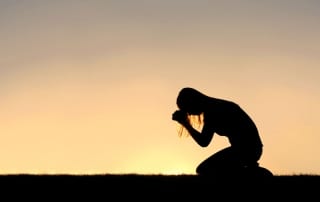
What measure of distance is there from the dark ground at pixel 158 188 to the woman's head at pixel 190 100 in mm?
1106

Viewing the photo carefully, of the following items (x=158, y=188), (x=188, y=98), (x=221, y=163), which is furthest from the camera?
(x=221, y=163)

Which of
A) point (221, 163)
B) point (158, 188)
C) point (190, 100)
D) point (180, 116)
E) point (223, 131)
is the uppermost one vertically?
point (190, 100)

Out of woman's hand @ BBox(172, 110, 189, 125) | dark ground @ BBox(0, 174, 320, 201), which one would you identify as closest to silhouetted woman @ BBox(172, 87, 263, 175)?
woman's hand @ BBox(172, 110, 189, 125)

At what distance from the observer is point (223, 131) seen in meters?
10.3

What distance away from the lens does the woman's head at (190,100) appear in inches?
385

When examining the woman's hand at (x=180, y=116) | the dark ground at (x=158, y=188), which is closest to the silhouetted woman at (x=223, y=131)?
the woman's hand at (x=180, y=116)

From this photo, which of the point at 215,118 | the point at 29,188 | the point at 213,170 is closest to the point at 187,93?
the point at 215,118

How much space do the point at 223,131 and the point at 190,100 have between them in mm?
907

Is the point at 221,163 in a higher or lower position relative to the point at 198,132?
lower

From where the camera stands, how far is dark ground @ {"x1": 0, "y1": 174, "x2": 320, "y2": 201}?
8586 millimetres

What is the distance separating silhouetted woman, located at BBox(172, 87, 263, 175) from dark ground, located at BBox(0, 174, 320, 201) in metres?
0.42

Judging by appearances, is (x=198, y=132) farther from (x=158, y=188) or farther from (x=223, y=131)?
(x=158, y=188)

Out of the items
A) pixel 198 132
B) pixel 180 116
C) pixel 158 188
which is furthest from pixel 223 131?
pixel 158 188

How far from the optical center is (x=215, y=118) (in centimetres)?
1009
